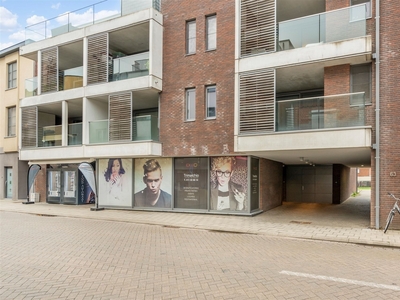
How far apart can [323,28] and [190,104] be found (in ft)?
20.0

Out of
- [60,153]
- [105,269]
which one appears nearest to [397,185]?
[105,269]

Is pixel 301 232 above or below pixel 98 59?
below

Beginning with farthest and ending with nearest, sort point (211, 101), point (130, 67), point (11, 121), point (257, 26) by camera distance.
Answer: point (11, 121) → point (130, 67) → point (211, 101) → point (257, 26)

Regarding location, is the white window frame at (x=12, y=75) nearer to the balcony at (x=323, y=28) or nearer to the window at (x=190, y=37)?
the window at (x=190, y=37)

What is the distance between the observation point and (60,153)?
16.8 m

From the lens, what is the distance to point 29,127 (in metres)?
18.1

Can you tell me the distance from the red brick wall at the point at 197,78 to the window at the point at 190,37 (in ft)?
0.72

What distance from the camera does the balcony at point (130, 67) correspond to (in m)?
14.6

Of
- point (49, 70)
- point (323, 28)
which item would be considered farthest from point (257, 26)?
point (49, 70)

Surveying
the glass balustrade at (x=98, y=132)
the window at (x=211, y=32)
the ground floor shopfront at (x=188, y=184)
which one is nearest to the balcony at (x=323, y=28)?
the window at (x=211, y=32)

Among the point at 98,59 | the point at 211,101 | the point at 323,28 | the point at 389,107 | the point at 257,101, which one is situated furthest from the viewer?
the point at 98,59

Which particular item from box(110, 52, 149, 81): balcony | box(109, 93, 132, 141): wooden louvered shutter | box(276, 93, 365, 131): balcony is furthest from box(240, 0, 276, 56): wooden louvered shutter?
box(109, 93, 132, 141): wooden louvered shutter

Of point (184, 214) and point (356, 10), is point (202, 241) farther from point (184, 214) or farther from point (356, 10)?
point (356, 10)

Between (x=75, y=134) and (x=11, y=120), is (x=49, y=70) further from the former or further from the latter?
(x=11, y=120)
